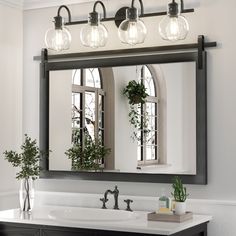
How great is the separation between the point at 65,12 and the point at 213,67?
1181 millimetres

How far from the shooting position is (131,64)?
403cm

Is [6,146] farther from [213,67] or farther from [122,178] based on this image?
[213,67]

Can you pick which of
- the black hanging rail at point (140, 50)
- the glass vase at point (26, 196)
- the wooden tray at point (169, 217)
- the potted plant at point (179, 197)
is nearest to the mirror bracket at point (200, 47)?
the black hanging rail at point (140, 50)

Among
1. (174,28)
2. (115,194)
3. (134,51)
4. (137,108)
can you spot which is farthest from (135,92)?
(115,194)

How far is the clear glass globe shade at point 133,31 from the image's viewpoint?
3.68 metres

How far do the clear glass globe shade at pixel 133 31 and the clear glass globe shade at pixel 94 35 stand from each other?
0.15 m

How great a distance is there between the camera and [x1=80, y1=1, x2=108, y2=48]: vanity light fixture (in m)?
3.79

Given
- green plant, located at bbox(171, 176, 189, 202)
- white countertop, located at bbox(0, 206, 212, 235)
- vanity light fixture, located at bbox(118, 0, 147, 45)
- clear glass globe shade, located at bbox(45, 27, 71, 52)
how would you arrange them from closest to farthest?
1. white countertop, located at bbox(0, 206, 212, 235)
2. green plant, located at bbox(171, 176, 189, 202)
3. vanity light fixture, located at bbox(118, 0, 147, 45)
4. clear glass globe shade, located at bbox(45, 27, 71, 52)

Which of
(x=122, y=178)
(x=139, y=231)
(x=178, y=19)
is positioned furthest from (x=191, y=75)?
Answer: (x=139, y=231)

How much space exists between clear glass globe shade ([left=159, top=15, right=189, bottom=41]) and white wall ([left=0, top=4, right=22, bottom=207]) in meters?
1.25

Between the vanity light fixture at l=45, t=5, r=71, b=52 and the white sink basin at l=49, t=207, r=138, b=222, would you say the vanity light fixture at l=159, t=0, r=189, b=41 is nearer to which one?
the vanity light fixture at l=45, t=5, r=71, b=52

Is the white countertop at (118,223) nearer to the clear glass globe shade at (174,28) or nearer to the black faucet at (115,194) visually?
the black faucet at (115,194)

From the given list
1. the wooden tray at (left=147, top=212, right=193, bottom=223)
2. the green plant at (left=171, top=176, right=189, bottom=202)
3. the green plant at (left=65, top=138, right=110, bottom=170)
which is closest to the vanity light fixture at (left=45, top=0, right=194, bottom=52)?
the green plant at (left=65, top=138, right=110, bottom=170)

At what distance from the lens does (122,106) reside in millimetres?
4020
